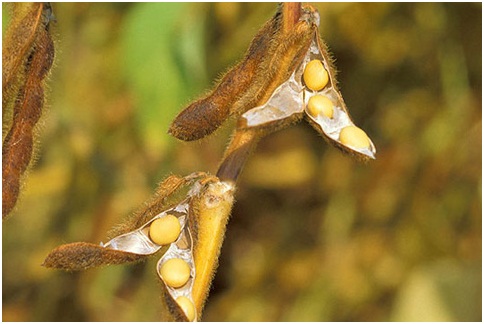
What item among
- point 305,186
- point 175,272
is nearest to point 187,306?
point 175,272

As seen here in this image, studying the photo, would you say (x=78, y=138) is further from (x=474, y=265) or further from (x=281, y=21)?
(x=281, y=21)

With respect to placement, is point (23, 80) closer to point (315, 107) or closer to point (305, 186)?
point (315, 107)

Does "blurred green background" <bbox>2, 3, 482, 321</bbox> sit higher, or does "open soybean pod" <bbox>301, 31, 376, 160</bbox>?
"open soybean pod" <bbox>301, 31, 376, 160</bbox>

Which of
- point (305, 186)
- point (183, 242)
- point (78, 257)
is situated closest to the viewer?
point (78, 257)

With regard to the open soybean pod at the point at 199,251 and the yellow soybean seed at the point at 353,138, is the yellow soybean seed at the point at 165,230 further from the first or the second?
the yellow soybean seed at the point at 353,138

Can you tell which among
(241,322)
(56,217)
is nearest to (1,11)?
(56,217)

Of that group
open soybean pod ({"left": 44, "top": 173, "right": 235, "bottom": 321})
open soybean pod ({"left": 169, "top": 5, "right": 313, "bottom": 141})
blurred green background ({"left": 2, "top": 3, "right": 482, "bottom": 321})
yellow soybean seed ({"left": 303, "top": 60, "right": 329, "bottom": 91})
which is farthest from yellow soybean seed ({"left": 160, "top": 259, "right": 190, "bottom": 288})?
blurred green background ({"left": 2, "top": 3, "right": 482, "bottom": 321})

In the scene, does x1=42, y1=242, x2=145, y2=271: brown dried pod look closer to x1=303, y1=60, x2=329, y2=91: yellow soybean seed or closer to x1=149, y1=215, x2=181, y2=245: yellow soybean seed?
x1=149, y1=215, x2=181, y2=245: yellow soybean seed
